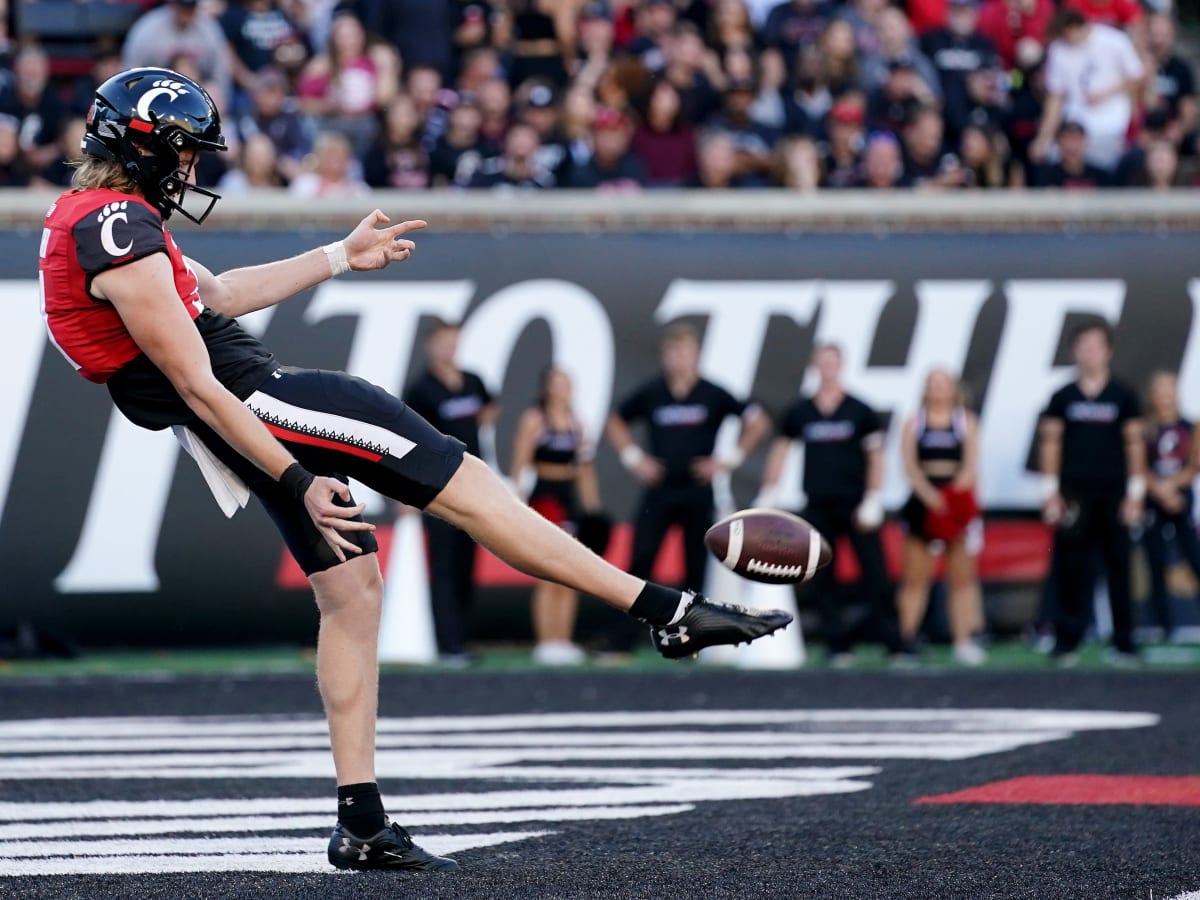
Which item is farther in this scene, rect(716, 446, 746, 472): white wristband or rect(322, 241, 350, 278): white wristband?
rect(716, 446, 746, 472): white wristband

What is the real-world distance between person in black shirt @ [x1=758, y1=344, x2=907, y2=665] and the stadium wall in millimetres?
615

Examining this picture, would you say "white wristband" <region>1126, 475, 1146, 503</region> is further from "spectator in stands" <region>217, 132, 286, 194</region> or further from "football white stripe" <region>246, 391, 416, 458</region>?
"football white stripe" <region>246, 391, 416, 458</region>

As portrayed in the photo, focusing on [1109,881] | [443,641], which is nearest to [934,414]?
[443,641]

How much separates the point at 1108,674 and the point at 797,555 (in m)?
5.95

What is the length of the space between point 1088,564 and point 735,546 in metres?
7.09

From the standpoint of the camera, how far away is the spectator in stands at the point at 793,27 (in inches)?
551

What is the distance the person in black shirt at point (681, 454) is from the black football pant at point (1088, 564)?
2110 millimetres

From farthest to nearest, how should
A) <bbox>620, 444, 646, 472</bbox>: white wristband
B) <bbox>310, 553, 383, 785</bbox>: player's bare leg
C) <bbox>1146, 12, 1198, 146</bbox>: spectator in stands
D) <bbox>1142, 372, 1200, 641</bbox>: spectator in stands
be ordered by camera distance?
<bbox>1146, 12, 1198, 146</bbox>: spectator in stands
<bbox>1142, 372, 1200, 641</bbox>: spectator in stands
<bbox>620, 444, 646, 472</bbox>: white wristband
<bbox>310, 553, 383, 785</bbox>: player's bare leg

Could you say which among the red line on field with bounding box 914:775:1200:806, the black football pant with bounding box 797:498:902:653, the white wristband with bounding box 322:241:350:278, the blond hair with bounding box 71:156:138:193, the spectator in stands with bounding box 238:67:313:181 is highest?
the spectator in stands with bounding box 238:67:313:181

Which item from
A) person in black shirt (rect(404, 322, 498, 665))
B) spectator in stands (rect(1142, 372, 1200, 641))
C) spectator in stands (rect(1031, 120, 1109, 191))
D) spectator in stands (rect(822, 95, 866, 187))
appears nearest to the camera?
person in black shirt (rect(404, 322, 498, 665))

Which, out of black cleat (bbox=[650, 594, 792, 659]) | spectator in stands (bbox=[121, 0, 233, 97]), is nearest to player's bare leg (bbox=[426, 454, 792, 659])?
black cleat (bbox=[650, 594, 792, 659])

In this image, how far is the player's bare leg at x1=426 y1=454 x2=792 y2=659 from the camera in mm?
4871

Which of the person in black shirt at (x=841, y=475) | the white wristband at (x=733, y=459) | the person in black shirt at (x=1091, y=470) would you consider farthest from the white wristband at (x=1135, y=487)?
the white wristband at (x=733, y=459)

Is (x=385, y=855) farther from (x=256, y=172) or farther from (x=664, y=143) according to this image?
(x=664, y=143)
